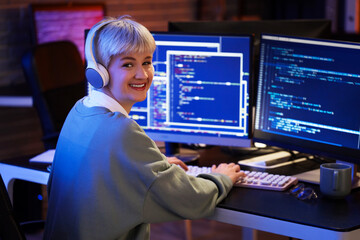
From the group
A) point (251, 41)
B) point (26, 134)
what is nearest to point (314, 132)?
point (251, 41)

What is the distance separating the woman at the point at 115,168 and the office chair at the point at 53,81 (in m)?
1.33

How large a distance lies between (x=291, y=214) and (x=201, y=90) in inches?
26.0

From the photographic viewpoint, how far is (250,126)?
2162mm

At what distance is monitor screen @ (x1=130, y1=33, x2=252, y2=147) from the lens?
2.16 metres

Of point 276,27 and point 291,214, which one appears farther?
point 276,27

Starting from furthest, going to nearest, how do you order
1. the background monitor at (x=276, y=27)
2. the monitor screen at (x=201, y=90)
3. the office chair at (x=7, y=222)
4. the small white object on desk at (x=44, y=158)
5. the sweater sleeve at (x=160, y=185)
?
the background monitor at (x=276, y=27)
the small white object on desk at (x=44, y=158)
the monitor screen at (x=201, y=90)
the sweater sleeve at (x=160, y=185)
the office chair at (x=7, y=222)

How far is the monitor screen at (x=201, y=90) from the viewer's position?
2162mm

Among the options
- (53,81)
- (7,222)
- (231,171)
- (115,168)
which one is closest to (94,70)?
(115,168)

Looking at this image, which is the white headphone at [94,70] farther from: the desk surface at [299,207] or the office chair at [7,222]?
the desk surface at [299,207]

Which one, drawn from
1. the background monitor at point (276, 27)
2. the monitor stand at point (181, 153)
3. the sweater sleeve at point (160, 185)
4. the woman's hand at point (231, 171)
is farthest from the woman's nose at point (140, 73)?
the background monitor at point (276, 27)

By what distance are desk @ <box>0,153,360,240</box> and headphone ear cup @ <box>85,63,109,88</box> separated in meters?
0.50

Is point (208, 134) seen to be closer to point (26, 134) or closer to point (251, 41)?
point (251, 41)

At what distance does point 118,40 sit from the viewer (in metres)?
1.70

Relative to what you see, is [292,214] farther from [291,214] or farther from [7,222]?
[7,222]
